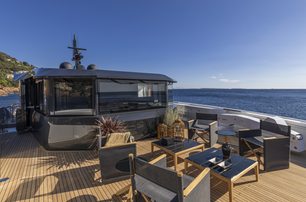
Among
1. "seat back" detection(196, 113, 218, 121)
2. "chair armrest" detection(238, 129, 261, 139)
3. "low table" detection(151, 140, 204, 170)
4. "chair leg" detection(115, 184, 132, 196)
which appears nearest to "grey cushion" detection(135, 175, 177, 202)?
"chair leg" detection(115, 184, 132, 196)

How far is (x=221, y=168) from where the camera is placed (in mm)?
2469

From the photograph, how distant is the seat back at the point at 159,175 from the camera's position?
4.81 feet

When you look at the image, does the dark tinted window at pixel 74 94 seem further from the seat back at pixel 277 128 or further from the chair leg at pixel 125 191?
the seat back at pixel 277 128

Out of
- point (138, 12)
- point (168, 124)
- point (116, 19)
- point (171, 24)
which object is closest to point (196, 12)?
point (171, 24)

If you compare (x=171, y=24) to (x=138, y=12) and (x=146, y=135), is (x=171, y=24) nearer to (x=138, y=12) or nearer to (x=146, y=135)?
(x=138, y=12)

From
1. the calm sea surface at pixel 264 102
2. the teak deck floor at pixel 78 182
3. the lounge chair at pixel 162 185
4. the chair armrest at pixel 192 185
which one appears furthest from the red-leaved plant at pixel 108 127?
the calm sea surface at pixel 264 102

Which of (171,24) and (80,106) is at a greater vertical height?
(171,24)

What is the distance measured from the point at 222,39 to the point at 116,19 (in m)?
6.84

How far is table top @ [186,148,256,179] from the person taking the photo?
2.35 metres

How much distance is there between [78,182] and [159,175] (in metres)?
1.97

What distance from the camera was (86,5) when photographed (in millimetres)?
9266

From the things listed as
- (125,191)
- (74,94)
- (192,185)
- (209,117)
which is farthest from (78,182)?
(209,117)

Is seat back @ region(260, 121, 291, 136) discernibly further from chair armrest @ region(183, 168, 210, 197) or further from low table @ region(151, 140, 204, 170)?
chair armrest @ region(183, 168, 210, 197)

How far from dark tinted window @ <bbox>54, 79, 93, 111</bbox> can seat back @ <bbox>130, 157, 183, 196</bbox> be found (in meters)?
3.30
